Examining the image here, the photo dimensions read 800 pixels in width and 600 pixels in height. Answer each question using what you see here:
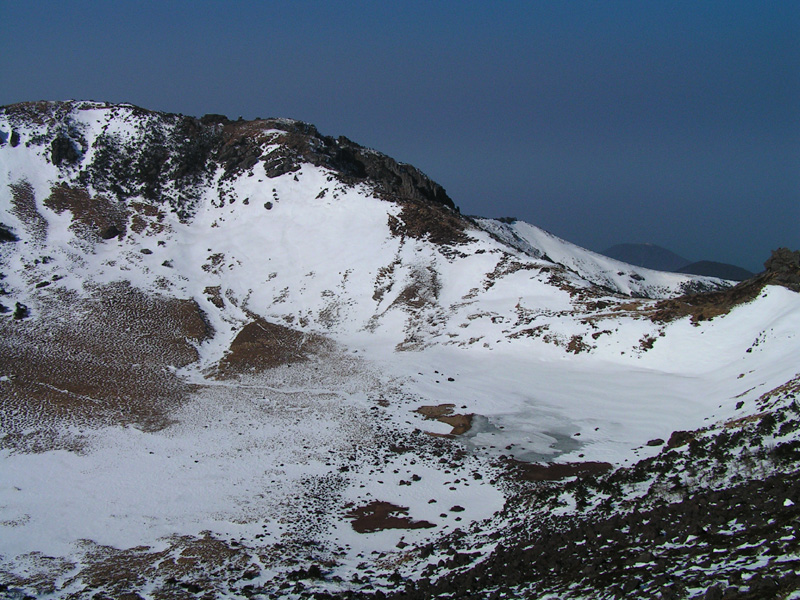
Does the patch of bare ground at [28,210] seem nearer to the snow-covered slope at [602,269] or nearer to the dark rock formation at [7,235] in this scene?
the dark rock formation at [7,235]

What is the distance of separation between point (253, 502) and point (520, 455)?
11802 millimetres

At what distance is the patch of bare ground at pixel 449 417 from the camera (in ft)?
94.6

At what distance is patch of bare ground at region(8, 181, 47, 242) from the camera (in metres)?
53.2

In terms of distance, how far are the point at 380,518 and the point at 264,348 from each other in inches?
919

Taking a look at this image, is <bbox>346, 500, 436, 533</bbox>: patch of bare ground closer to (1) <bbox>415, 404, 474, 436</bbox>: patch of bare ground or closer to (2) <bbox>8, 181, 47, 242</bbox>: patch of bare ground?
(1) <bbox>415, 404, 474, 436</bbox>: patch of bare ground

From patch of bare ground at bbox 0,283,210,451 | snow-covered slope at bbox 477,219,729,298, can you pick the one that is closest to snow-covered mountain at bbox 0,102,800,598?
patch of bare ground at bbox 0,283,210,451

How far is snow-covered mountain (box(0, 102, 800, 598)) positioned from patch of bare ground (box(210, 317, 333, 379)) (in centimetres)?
26

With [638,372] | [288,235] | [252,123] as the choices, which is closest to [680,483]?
[638,372]

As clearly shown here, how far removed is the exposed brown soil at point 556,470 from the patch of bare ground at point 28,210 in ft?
163

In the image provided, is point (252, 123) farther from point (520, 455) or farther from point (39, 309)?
point (520, 455)

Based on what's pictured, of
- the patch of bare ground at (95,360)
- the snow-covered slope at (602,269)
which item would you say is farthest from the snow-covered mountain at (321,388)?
the snow-covered slope at (602,269)

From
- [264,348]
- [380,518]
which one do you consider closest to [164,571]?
[380,518]

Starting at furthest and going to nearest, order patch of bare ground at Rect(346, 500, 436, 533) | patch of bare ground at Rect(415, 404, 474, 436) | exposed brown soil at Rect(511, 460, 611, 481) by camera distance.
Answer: patch of bare ground at Rect(415, 404, 474, 436) < exposed brown soil at Rect(511, 460, 611, 481) < patch of bare ground at Rect(346, 500, 436, 533)

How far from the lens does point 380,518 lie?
21.0 meters
